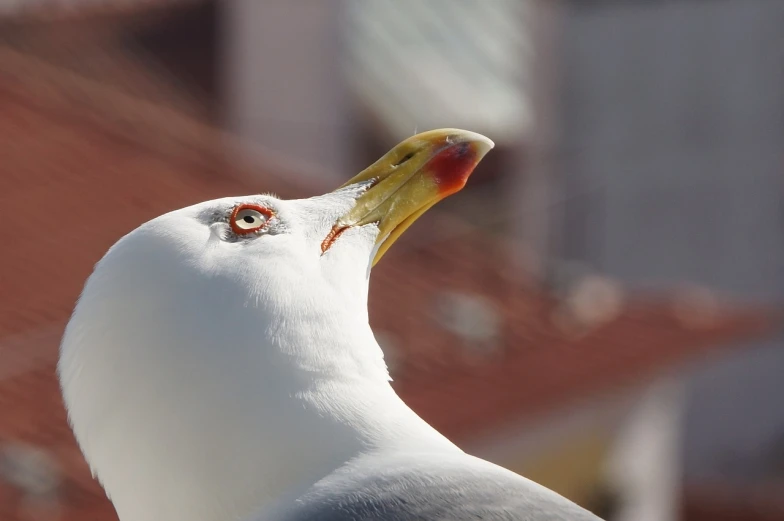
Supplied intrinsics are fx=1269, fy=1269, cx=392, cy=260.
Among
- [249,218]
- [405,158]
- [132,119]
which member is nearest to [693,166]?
[132,119]

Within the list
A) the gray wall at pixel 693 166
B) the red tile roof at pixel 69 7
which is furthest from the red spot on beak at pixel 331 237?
the gray wall at pixel 693 166

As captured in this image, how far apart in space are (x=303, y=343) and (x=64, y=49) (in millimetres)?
8712

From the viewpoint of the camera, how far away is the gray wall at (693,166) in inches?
468

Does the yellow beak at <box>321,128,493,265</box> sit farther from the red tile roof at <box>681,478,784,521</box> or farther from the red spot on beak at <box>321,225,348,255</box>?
the red tile roof at <box>681,478,784,521</box>

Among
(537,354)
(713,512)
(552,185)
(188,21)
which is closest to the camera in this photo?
(537,354)

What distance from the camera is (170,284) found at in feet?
5.43

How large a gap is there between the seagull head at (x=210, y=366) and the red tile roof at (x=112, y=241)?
1.86m

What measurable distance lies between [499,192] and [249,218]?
911 centimetres

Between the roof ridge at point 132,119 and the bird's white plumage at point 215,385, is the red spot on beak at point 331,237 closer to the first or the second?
→ the bird's white plumage at point 215,385

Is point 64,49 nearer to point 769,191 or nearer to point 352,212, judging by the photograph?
point 769,191

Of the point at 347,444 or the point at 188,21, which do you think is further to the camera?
the point at 188,21

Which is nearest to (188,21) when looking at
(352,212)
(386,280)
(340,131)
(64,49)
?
(64,49)

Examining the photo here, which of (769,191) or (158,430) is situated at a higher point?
(769,191)

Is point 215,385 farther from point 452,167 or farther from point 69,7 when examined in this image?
point 69,7
